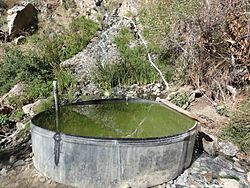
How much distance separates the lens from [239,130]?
411 cm

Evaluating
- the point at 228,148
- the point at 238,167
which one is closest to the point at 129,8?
the point at 228,148

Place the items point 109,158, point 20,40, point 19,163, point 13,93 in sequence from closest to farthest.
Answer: point 109,158
point 19,163
point 13,93
point 20,40

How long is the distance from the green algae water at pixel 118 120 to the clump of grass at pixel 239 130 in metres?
0.46

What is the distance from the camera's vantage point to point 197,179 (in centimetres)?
355

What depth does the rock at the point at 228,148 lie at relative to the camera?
4.02 meters

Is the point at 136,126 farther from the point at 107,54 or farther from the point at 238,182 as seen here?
the point at 107,54

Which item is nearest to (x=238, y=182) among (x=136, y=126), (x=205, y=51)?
(x=136, y=126)

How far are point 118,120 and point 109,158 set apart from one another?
105 centimetres

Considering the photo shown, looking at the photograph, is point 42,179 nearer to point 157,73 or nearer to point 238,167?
point 238,167

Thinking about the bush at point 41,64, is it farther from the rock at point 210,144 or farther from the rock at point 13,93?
the rock at point 210,144

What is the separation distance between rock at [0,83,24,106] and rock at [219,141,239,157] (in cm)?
326

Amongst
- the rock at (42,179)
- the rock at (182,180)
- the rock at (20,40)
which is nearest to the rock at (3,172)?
the rock at (42,179)

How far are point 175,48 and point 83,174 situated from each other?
10.2 ft

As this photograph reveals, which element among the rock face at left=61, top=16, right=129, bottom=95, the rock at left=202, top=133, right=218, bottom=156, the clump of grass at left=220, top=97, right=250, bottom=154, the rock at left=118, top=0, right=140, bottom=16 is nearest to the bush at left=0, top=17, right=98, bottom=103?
the rock face at left=61, top=16, right=129, bottom=95
